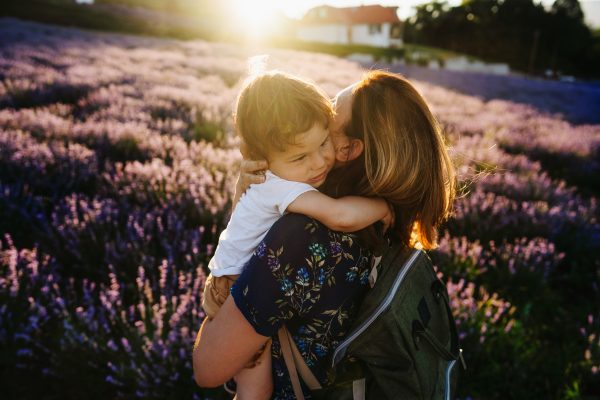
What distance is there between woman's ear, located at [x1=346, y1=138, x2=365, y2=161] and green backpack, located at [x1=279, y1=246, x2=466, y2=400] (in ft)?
1.25

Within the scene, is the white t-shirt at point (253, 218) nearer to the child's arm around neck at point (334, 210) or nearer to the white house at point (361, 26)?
the child's arm around neck at point (334, 210)

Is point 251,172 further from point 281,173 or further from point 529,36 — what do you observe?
point 529,36

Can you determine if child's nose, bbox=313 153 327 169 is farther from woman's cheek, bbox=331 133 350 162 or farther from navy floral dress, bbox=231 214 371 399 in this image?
navy floral dress, bbox=231 214 371 399

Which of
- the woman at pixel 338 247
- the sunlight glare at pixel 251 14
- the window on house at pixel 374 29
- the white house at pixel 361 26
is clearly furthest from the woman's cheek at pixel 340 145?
the window on house at pixel 374 29

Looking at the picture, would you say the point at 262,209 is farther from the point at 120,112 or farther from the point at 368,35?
the point at 368,35

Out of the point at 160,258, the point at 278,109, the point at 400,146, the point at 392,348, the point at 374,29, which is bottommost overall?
the point at 160,258

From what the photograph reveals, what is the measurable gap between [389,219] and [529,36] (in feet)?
222

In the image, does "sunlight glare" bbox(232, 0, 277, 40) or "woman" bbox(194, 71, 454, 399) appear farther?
"sunlight glare" bbox(232, 0, 277, 40)

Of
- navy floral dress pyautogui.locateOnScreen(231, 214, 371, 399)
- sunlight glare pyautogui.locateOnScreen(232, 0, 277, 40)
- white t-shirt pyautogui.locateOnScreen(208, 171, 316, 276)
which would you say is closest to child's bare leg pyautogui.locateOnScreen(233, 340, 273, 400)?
navy floral dress pyautogui.locateOnScreen(231, 214, 371, 399)

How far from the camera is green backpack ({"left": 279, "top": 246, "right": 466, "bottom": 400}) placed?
4.14 ft

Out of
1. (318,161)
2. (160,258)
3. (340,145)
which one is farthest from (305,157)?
(160,258)

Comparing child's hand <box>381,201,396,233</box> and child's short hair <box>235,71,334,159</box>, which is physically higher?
child's short hair <box>235,71,334,159</box>

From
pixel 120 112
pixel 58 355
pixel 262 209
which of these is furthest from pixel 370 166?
pixel 120 112

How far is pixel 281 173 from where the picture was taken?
140 cm
